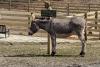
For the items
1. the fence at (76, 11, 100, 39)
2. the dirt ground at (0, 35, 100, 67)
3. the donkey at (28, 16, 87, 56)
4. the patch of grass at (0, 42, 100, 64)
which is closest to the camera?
the dirt ground at (0, 35, 100, 67)

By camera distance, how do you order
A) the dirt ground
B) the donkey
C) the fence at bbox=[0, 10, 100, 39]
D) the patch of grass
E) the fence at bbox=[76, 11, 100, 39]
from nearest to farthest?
the dirt ground → the patch of grass → the donkey → the fence at bbox=[76, 11, 100, 39] → the fence at bbox=[0, 10, 100, 39]

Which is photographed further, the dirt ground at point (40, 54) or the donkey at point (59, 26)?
the donkey at point (59, 26)

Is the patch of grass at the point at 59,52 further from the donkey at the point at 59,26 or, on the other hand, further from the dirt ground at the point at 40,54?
the donkey at the point at 59,26

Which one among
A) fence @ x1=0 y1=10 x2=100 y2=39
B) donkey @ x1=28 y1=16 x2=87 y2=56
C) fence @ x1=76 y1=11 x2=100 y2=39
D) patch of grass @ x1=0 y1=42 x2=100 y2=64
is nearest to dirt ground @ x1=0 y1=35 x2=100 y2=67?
patch of grass @ x1=0 y1=42 x2=100 y2=64

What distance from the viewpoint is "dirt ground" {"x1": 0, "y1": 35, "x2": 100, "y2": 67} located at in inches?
519

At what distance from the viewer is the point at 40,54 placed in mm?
15383

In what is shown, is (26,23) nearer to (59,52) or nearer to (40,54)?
(59,52)

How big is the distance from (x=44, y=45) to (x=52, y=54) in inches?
132

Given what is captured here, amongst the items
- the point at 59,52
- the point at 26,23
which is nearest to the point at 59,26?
the point at 59,52

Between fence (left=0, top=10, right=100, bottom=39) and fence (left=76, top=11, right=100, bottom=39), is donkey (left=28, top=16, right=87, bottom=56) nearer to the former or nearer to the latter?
fence (left=76, top=11, right=100, bottom=39)

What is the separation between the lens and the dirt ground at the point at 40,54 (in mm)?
13188

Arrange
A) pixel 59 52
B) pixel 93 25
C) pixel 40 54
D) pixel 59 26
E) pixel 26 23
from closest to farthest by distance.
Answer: pixel 59 26, pixel 40 54, pixel 59 52, pixel 93 25, pixel 26 23

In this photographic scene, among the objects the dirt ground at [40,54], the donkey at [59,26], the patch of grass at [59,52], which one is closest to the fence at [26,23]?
the dirt ground at [40,54]

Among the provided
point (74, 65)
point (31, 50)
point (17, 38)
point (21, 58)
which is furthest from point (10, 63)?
point (17, 38)
